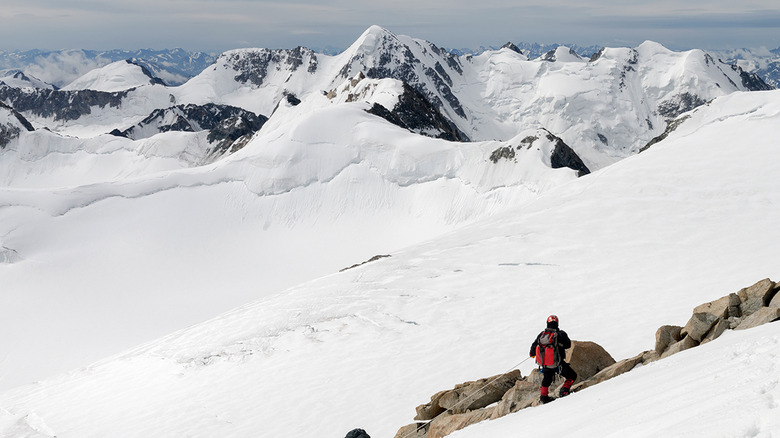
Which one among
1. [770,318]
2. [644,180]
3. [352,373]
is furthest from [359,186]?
[770,318]

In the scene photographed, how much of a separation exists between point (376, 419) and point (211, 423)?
21.1 ft

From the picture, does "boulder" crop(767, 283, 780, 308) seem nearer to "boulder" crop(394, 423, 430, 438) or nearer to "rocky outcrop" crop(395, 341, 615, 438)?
"rocky outcrop" crop(395, 341, 615, 438)

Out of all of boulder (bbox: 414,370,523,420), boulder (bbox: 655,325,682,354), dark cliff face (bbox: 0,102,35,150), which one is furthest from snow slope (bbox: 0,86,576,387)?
dark cliff face (bbox: 0,102,35,150)

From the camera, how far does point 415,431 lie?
13.7 metres

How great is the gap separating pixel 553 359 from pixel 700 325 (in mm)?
3201

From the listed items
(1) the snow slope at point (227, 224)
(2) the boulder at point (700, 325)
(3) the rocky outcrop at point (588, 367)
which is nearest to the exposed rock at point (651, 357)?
(3) the rocky outcrop at point (588, 367)

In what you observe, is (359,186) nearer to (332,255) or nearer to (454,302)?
(332,255)

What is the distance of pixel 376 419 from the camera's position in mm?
16938

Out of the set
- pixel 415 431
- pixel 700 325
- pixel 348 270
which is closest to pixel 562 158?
pixel 348 270

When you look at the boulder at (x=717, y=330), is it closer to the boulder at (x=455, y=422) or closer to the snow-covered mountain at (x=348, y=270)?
the snow-covered mountain at (x=348, y=270)

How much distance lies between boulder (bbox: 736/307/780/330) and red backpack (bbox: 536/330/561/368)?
3.82m

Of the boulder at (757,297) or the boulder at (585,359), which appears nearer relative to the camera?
the boulder at (757,297)

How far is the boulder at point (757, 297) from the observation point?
40.3 ft

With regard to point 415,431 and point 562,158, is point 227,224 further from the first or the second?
point 415,431
